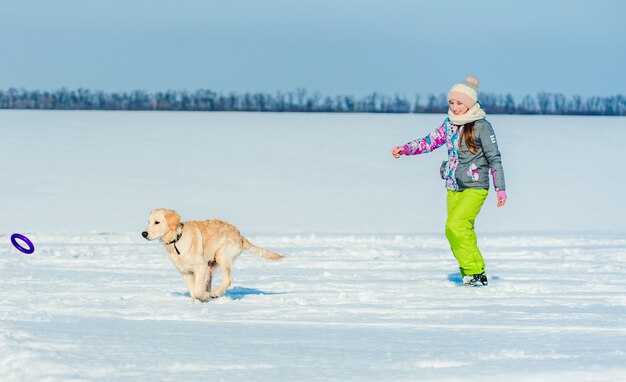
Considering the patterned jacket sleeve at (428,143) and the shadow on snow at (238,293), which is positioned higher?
the patterned jacket sleeve at (428,143)

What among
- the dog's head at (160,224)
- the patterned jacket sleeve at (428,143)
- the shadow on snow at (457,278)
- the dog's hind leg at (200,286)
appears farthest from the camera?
the shadow on snow at (457,278)

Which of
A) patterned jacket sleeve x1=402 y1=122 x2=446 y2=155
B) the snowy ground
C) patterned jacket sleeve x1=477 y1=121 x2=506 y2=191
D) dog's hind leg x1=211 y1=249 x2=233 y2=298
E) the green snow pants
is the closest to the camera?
the snowy ground

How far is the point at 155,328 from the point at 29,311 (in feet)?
3.86

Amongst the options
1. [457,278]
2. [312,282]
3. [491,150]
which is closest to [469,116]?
[491,150]

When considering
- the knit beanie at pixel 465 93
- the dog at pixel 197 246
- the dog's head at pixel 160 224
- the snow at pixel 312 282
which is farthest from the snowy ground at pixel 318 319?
the knit beanie at pixel 465 93

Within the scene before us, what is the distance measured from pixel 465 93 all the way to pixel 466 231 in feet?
3.86

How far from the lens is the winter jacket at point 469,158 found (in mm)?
8461

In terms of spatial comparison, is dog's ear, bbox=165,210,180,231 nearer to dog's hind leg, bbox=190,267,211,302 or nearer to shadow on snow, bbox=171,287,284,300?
dog's hind leg, bbox=190,267,211,302

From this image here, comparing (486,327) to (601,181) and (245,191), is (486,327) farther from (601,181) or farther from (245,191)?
(601,181)

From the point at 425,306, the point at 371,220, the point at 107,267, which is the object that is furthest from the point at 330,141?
the point at 425,306

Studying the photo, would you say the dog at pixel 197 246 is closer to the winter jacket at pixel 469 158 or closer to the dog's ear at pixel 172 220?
the dog's ear at pixel 172 220

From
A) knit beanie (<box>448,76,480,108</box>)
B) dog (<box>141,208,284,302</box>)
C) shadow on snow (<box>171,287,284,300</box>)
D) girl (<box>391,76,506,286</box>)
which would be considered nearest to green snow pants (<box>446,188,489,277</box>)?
girl (<box>391,76,506,286</box>)

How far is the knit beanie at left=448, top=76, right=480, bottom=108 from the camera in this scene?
8.46 meters

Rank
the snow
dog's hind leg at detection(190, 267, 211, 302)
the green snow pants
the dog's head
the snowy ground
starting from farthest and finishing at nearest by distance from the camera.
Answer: the green snow pants, dog's hind leg at detection(190, 267, 211, 302), the dog's head, the snow, the snowy ground
